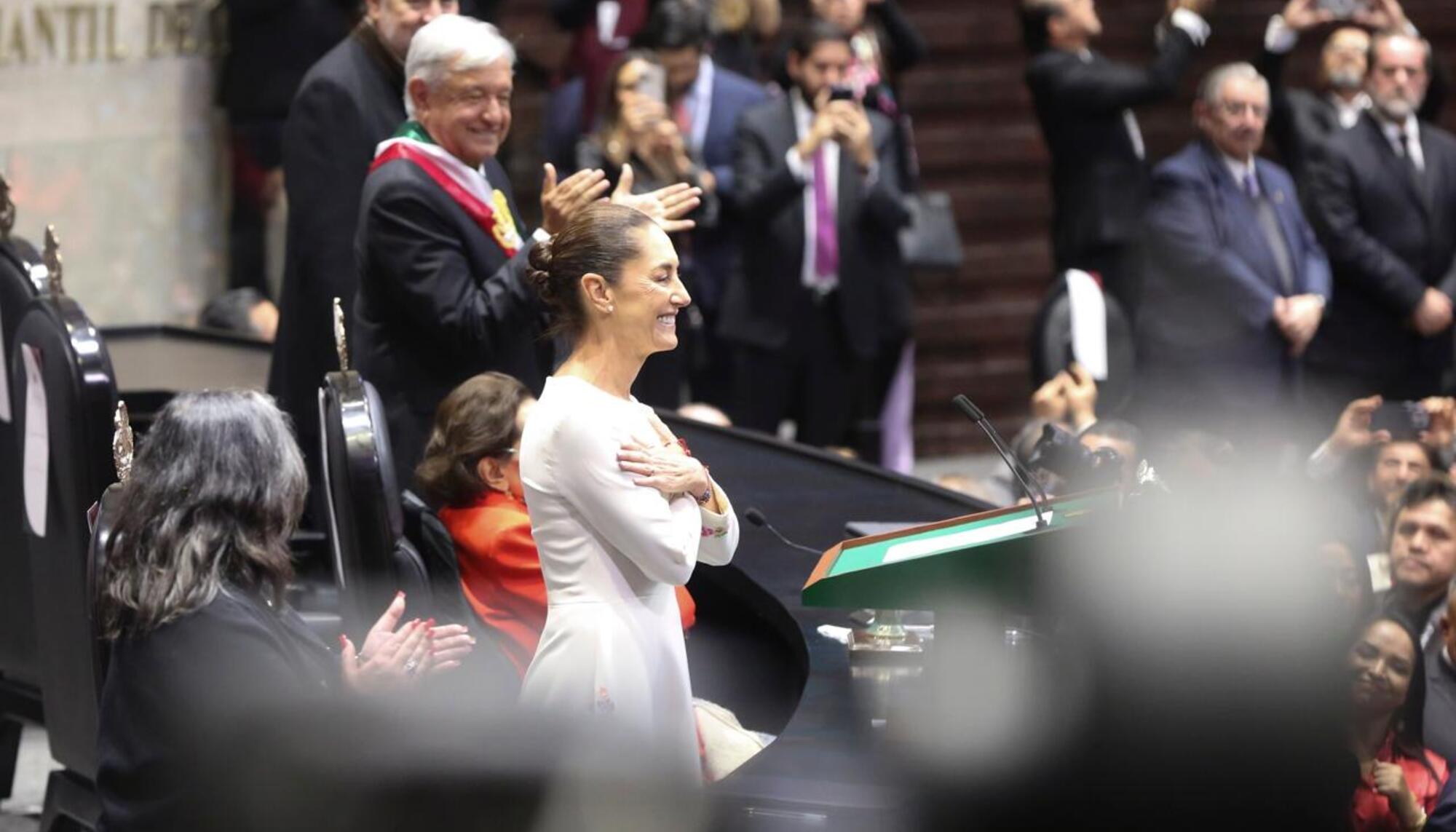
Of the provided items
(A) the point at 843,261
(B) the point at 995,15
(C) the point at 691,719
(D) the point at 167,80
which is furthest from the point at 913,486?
(B) the point at 995,15

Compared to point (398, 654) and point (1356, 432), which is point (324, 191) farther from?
point (1356, 432)

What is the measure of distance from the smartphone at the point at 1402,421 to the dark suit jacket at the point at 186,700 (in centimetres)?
323

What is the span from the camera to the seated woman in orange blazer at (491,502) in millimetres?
3814

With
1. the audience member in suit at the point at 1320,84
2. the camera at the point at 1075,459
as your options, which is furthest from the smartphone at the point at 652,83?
the camera at the point at 1075,459

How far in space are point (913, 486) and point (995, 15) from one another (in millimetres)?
4470

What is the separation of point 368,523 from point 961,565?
1092 mm

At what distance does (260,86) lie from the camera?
751 centimetres

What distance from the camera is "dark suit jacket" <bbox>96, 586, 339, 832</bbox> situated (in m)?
2.97

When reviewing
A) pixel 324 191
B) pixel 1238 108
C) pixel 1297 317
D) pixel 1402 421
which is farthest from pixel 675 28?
pixel 1402 421

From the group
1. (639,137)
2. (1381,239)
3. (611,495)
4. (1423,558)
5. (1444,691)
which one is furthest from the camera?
(1381,239)

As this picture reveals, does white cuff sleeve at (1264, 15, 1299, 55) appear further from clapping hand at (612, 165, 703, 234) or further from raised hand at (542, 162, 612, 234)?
clapping hand at (612, 165, 703, 234)

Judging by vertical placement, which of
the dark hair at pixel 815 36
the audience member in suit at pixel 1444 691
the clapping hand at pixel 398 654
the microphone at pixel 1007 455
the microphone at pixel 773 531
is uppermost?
the dark hair at pixel 815 36

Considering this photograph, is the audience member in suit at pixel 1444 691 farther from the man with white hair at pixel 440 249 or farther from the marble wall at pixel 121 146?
the marble wall at pixel 121 146

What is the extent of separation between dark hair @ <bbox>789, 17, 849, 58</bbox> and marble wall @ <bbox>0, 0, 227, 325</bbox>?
77.2 inches
